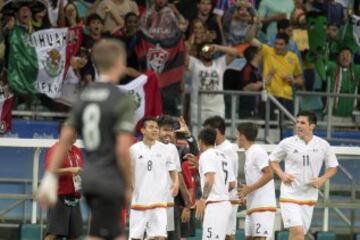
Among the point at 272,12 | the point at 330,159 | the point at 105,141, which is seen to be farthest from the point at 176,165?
the point at 105,141

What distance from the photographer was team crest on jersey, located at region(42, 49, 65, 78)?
23.9 m

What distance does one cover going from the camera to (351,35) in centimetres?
2627

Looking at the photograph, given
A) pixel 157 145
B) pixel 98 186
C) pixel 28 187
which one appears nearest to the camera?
pixel 98 186

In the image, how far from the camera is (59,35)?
2398 cm

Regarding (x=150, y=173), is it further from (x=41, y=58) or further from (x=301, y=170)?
(x=41, y=58)

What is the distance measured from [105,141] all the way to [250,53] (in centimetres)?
1193

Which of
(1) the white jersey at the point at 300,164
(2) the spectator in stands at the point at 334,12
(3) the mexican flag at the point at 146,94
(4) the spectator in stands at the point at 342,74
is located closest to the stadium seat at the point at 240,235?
(3) the mexican flag at the point at 146,94

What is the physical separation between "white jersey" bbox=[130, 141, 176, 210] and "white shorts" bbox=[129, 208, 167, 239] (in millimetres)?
80

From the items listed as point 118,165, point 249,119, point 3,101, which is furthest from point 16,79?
point 118,165

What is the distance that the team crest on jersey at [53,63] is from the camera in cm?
2391

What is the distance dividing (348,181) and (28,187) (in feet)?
16.3

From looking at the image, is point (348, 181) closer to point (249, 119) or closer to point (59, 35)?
point (249, 119)

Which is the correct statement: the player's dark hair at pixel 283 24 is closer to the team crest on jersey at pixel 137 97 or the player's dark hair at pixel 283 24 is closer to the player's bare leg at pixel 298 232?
the team crest on jersey at pixel 137 97

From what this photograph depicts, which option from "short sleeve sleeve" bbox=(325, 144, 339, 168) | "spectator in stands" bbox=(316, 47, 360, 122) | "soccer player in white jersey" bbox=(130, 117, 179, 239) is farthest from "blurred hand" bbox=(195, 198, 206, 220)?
"spectator in stands" bbox=(316, 47, 360, 122)
